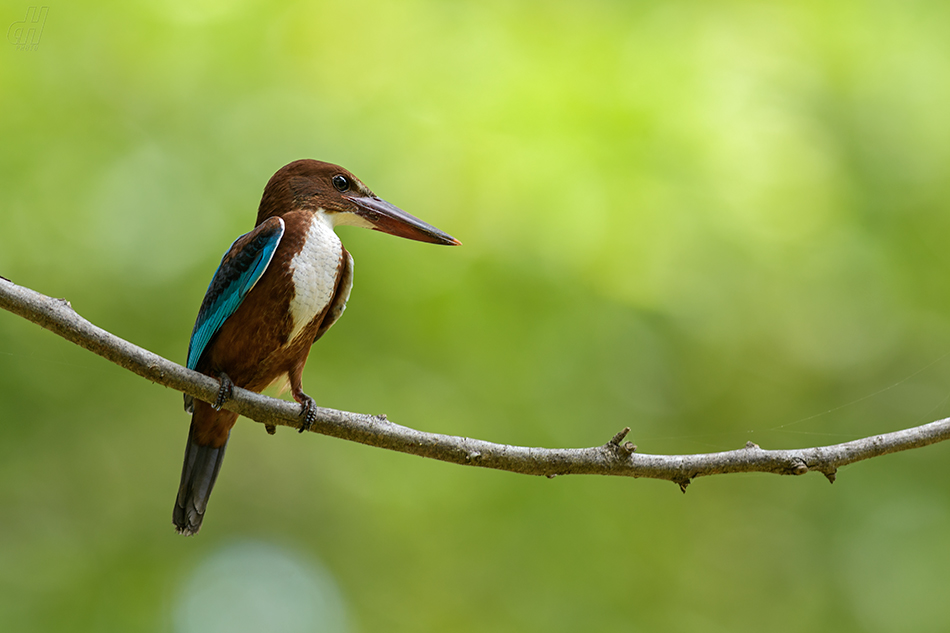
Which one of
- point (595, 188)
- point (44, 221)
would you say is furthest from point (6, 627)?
point (595, 188)

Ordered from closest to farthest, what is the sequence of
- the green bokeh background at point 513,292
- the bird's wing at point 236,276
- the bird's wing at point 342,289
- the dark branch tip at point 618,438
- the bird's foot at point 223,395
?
the dark branch tip at point 618,438 < the bird's foot at point 223,395 < the bird's wing at point 236,276 < the bird's wing at point 342,289 < the green bokeh background at point 513,292

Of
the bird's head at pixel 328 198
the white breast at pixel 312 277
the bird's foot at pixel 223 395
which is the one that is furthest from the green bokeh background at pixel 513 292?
the bird's foot at pixel 223 395

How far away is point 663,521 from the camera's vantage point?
480cm

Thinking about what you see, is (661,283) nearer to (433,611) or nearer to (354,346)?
(354,346)

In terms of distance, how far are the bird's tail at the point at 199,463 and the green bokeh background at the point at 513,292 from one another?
1.80 metres

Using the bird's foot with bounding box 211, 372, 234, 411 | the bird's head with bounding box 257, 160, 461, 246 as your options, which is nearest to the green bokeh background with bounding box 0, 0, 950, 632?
the bird's head with bounding box 257, 160, 461, 246

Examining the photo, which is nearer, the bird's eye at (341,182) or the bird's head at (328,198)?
the bird's head at (328,198)

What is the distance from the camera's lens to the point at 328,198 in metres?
2.52

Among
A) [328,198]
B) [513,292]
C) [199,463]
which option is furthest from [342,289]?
[513,292]

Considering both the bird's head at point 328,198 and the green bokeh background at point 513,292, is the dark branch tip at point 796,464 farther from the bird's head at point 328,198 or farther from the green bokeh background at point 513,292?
the green bokeh background at point 513,292

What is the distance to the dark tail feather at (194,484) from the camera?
2443 millimetres

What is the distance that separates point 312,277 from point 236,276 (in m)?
0.24

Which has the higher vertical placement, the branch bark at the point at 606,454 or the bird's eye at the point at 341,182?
the bird's eye at the point at 341,182

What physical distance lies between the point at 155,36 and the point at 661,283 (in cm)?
317
